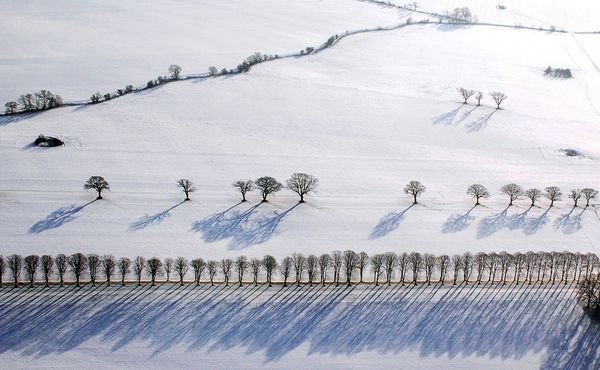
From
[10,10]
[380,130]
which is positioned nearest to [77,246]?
[380,130]

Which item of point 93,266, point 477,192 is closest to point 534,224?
point 477,192

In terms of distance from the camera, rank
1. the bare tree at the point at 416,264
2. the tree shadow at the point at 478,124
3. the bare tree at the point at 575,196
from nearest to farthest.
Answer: the bare tree at the point at 416,264 < the bare tree at the point at 575,196 < the tree shadow at the point at 478,124

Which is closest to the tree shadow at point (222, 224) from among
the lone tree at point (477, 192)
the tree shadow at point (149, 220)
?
the tree shadow at point (149, 220)

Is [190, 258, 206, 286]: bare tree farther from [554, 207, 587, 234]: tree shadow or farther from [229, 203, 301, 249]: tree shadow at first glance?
[554, 207, 587, 234]: tree shadow

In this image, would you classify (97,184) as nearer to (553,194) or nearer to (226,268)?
(226,268)

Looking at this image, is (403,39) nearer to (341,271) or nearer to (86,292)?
(341,271)

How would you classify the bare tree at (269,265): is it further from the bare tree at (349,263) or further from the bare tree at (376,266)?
the bare tree at (376,266)

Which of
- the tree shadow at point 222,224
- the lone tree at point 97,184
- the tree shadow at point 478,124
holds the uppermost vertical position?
the tree shadow at point 478,124
